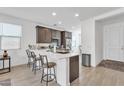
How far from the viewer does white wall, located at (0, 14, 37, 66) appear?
553cm

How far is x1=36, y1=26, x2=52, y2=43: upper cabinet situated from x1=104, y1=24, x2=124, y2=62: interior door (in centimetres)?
390

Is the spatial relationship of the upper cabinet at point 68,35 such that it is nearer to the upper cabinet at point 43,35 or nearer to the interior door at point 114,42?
the upper cabinet at point 43,35

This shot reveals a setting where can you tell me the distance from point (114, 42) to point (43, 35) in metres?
4.62

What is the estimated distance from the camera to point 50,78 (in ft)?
12.4

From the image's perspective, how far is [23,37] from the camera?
6133 millimetres

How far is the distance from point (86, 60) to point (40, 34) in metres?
3.48

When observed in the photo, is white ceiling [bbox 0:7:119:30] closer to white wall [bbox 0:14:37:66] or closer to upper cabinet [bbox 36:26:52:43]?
white wall [bbox 0:14:37:66]

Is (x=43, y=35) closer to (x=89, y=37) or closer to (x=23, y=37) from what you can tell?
(x=23, y=37)

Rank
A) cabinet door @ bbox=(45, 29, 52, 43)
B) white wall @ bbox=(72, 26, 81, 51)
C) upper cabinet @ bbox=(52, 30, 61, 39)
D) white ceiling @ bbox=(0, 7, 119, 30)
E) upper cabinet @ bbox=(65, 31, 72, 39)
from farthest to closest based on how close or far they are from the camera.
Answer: white wall @ bbox=(72, 26, 81, 51)
upper cabinet @ bbox=(65, 31, 72, 39)
upper cabinet @ bbox=(52, 30, 61, 39)
cabinet door @ bbox=(45, 29, 52, 43)
white ceiling @ bbox=(0, 7, 119, 30)

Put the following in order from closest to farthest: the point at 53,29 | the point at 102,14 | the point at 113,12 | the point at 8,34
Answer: the point at 113,12 < the point at 102,14 < the point at 8,34 < the point at 53,29

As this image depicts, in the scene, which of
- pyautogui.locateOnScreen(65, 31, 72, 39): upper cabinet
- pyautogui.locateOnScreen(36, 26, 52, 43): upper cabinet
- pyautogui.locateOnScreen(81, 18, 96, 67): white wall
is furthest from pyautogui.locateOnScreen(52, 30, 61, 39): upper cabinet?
pyautogui.locateOnScreen(81, 18, 96, 67): white wall

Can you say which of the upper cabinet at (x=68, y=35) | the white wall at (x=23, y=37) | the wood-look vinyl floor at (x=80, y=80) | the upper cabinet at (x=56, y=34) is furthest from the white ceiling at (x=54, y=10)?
the upper cabinet at (x=68, y=35)
